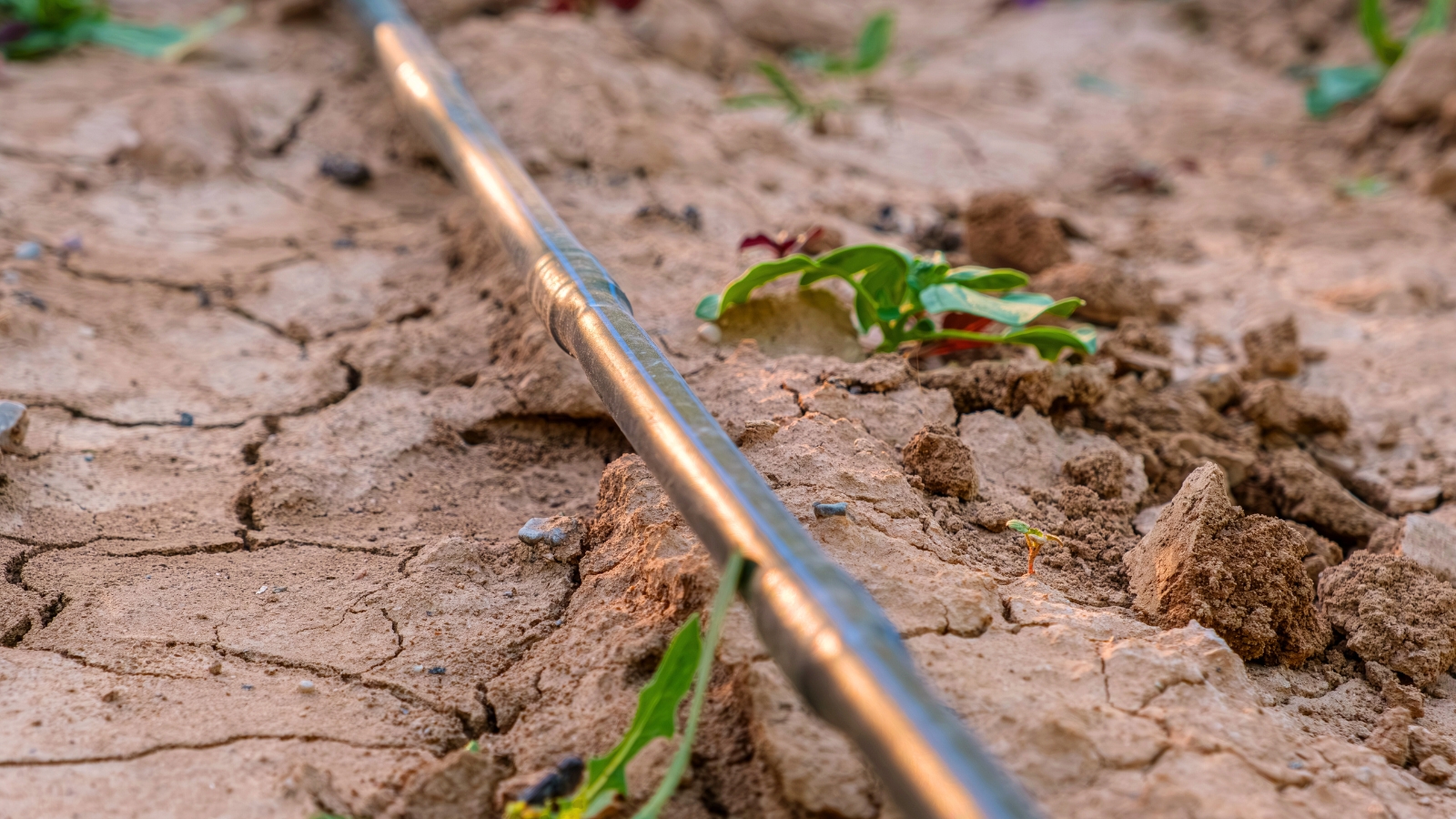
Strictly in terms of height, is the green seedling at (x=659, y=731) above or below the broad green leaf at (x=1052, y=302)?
below

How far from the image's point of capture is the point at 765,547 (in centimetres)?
117

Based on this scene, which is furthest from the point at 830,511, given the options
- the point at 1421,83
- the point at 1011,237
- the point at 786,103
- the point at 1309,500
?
the point at 1421,83

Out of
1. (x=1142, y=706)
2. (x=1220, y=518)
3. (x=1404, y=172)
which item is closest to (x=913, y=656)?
(x=1142, y=706)

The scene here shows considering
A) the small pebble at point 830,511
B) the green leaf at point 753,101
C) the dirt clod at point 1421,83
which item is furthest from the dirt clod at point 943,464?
the dirt clod at point 1421,83

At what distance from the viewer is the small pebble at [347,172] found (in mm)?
3039

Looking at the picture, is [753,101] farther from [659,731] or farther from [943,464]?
[659,731]

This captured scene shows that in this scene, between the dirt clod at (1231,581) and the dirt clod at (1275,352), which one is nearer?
the dirt clod at (1231,581)

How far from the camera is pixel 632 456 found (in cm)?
174

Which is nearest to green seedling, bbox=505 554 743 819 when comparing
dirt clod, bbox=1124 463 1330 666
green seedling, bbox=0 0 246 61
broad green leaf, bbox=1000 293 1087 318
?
dirt clod, bbox=1124 463 1330 666

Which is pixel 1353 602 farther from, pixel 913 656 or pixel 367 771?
pixel 367 771

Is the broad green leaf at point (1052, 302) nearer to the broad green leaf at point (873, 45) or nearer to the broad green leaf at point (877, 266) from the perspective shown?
the broad green leaf at point (877, 266)

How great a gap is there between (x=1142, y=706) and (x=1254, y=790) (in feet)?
0.52

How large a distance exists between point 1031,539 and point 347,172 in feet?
7.65

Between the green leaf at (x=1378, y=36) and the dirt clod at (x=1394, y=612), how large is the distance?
10.2 ft
